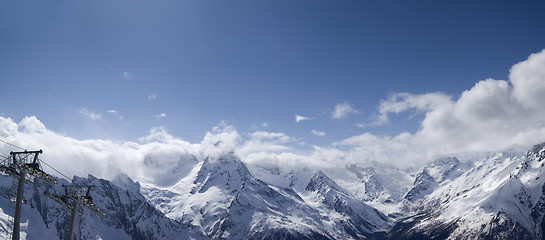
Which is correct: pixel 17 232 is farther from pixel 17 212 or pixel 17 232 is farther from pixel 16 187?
pixel 16 187

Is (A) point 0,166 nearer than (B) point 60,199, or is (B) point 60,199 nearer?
(A) point 0,166

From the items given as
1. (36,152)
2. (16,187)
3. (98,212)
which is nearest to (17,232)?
(16,187)

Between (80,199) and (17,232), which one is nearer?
(17,232)

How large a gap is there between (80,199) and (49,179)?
220 inches

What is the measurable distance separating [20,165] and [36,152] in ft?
7.93

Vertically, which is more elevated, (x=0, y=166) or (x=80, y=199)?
(x=0, y=166)

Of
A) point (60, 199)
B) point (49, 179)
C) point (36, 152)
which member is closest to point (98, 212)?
point (60, 199)

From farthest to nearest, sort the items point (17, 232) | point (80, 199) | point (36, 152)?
point (80, 199) → point (36, 152) → point (17, 232)

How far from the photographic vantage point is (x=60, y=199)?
185 feet

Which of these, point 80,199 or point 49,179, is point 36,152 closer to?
point 49,179

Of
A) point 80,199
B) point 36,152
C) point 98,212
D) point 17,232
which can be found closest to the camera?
point 17,232

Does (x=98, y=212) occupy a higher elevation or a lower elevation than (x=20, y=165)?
lower

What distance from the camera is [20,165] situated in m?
48.9

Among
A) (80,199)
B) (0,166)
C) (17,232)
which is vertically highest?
(0,166)
